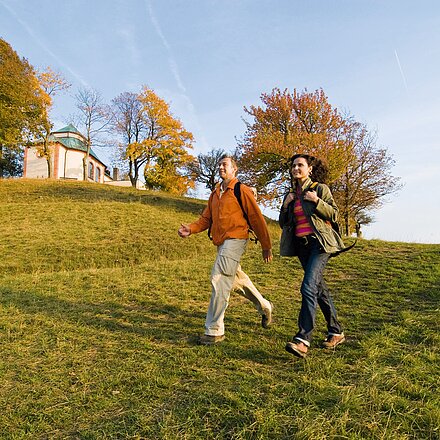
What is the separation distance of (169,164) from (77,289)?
34.0 metres

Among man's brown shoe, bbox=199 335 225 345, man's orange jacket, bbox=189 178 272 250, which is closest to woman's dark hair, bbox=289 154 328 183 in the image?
man's orange jacket, bbox=189 178 272 250

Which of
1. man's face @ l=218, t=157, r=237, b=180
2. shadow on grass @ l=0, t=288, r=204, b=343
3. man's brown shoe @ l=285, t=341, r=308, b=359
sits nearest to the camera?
man's brown shoe @ l=285, t=341, r=308, b=359

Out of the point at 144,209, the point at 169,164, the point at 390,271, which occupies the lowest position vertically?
the point at 390,271

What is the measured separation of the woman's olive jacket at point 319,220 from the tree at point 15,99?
28934 mm

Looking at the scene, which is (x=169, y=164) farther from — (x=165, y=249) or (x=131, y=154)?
(x=165, y=249)

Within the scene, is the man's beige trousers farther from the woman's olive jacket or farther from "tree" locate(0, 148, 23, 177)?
"tree" locate(0, 148, 23, 177)

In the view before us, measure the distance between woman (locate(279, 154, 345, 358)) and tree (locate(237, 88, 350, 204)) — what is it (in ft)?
63.3

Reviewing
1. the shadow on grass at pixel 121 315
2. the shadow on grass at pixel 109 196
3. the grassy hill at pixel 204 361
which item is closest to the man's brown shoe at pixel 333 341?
the grassy hill at pixel 204 361

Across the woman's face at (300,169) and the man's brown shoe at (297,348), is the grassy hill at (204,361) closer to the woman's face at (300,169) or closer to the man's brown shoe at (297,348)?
the man's brown shoe at (297,348)

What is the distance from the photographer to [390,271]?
8.53 meters

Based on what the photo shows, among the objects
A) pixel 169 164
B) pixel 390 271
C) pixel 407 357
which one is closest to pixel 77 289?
pixel 407 357

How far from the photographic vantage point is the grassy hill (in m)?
2.58

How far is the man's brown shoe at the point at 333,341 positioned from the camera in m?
4.11

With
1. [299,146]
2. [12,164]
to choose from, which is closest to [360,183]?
[299,146]
